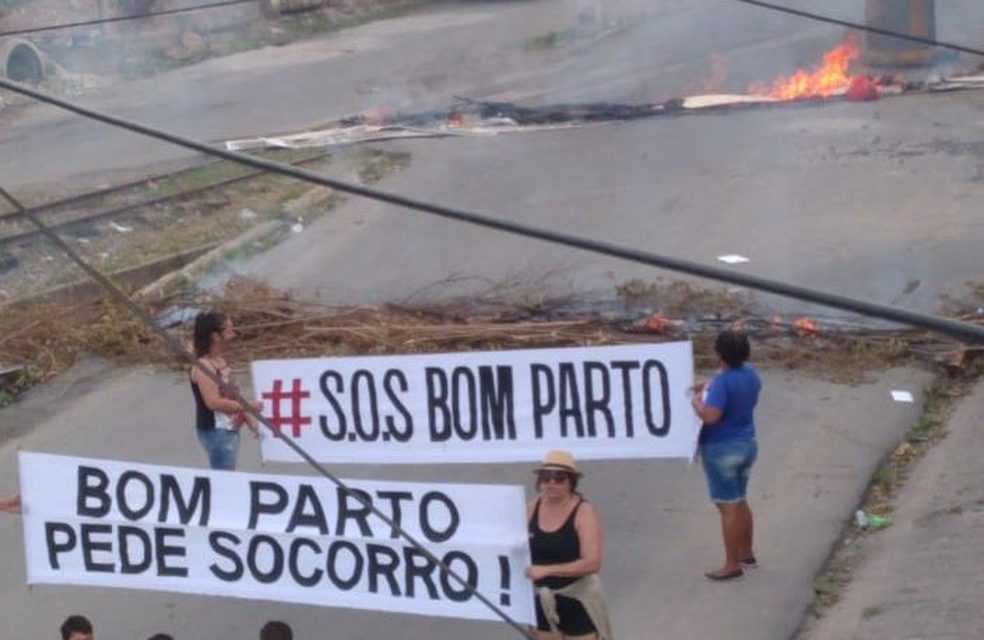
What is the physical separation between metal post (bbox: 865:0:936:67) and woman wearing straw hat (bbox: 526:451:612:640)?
19260mm

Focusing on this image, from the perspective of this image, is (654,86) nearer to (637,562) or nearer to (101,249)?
(101,249)

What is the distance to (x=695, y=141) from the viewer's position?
21.3m

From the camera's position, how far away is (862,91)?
23.2 metres

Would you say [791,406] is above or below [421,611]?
below

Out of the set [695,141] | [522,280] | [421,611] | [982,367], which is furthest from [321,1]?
[421,611]

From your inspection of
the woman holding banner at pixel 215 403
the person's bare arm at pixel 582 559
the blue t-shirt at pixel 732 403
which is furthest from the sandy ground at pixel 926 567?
the woman holding banner at pixel 215 403

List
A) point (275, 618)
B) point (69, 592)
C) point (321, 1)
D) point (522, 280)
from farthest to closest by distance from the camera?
point (321, 1)
point (522, 280)
point (69, 592)
point (275, 618)

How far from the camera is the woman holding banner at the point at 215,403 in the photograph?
9062mm

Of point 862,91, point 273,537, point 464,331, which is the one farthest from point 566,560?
point 862,91

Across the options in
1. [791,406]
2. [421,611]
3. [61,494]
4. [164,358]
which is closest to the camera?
[421,611]

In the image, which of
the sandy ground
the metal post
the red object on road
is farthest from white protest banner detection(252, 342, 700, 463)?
the metal post

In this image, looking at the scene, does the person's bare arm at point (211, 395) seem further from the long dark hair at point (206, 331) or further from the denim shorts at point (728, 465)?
the denim shorts at point (728, 465)

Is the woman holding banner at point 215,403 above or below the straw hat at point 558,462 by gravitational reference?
below

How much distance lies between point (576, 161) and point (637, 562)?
451 inches
